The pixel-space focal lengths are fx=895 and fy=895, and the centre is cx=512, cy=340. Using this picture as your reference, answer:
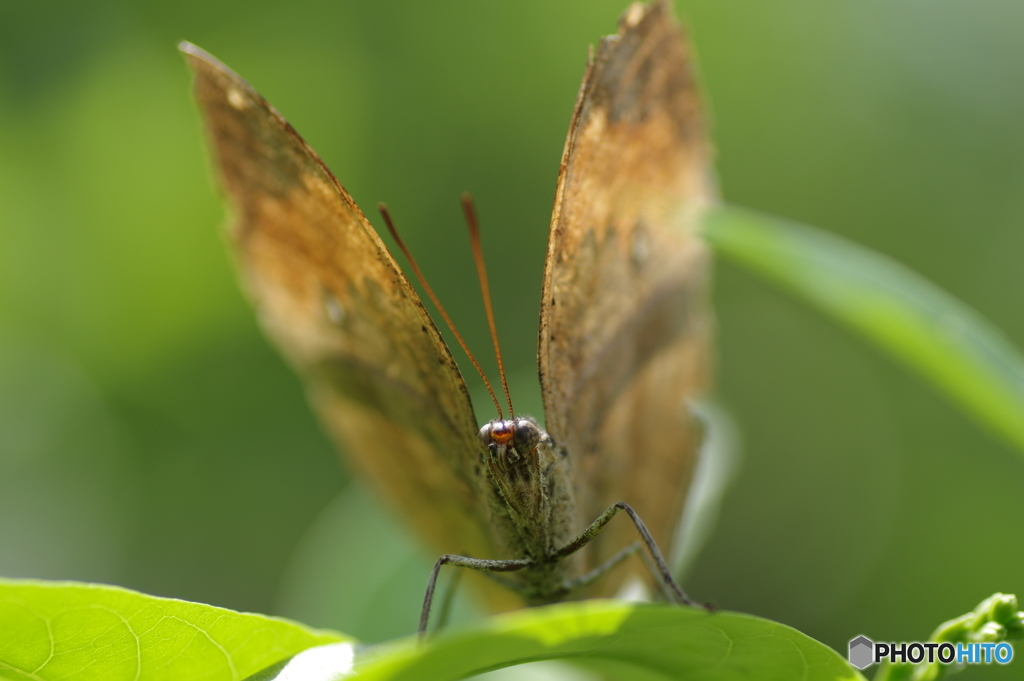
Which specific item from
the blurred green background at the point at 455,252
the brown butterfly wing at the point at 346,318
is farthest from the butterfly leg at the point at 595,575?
the blurred green background at the point at 455,252

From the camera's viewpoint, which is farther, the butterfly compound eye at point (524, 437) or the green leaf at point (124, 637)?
the butterfly compound eye at point (524, 437)

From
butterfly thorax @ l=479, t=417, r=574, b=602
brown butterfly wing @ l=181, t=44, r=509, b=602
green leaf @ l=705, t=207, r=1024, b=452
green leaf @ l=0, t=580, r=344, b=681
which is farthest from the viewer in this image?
brown butterfly wing @ l=181, t=44, r=509, b=602

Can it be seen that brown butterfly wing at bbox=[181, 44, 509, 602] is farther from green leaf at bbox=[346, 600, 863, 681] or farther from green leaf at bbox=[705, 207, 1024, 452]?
green leaf at bbox=[705, 207, 1024, 452]

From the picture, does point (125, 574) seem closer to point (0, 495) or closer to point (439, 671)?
point (0, 495)

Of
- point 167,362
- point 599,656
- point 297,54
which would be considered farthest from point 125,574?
point 599,656

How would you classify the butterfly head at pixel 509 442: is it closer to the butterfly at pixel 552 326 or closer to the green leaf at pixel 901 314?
the butterfly at pixel 552 326

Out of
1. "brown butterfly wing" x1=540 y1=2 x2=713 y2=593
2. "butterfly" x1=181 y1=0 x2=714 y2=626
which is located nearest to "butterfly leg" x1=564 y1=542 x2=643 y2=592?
"butterfly" x1=181 y1=0 x2=714 y2=626
